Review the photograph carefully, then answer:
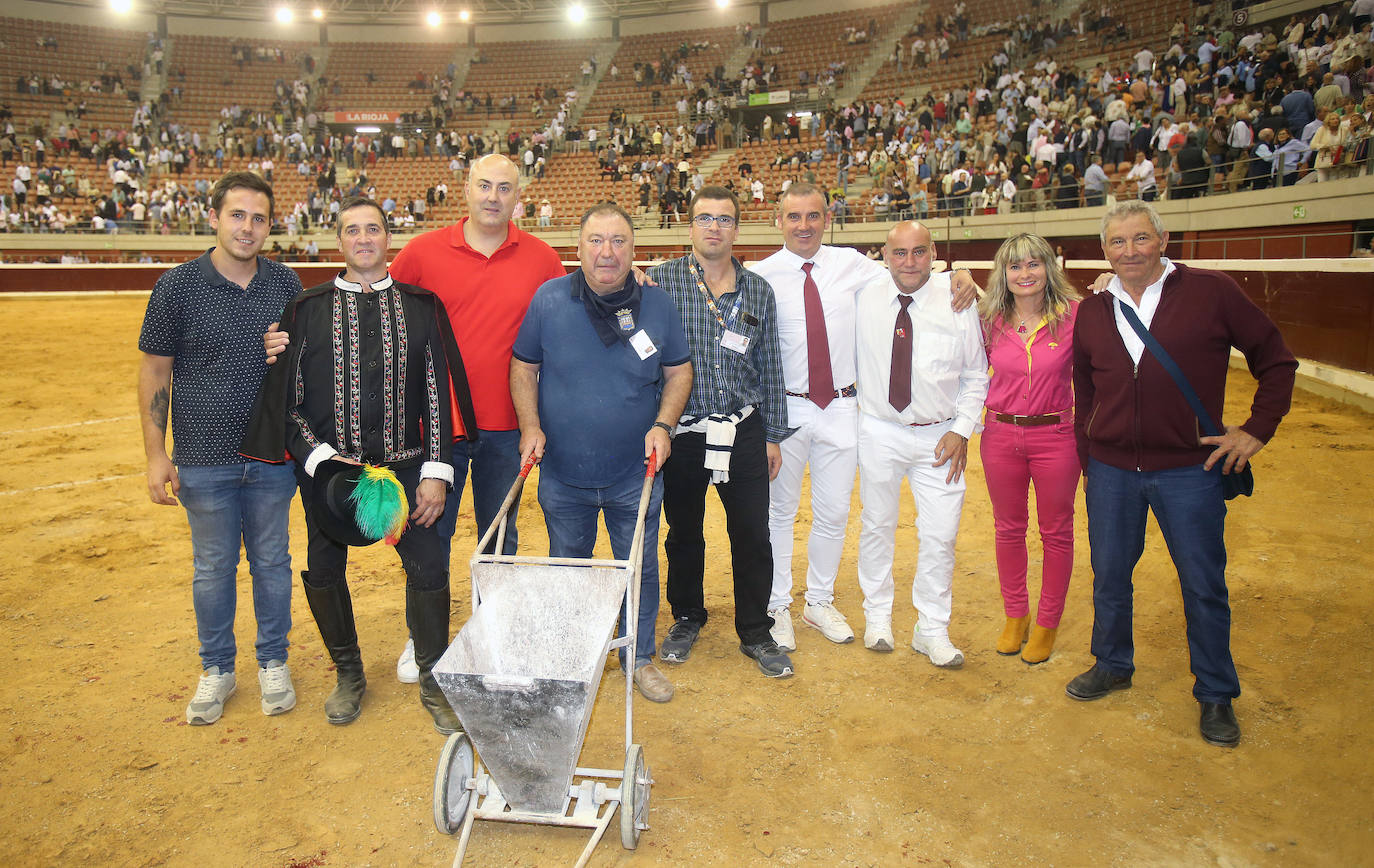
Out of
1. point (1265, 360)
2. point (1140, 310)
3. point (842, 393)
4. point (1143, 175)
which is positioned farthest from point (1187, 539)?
point (1143, 175)

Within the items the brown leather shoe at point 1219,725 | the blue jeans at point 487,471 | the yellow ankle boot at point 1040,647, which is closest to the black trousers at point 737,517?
the blue jeans at point 487,471

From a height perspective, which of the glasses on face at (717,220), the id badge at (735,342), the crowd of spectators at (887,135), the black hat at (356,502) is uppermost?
the crowd of spectators at (887,135)

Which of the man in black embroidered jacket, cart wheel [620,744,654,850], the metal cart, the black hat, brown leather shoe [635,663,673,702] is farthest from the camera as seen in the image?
brown leather shoe [635,663,673,702]

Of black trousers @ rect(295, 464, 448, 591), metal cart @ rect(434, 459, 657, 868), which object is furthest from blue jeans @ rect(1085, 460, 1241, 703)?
black trousers @ rect(295, 464, 448, 591)

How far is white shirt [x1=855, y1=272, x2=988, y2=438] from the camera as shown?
13.6 ft

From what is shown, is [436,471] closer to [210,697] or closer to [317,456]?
[317,456]

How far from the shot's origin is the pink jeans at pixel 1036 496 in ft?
13.4

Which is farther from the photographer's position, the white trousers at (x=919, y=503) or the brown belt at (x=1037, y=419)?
the white trousers at (x=919, y=503)

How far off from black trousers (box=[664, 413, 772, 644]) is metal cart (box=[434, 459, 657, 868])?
0.69 meters

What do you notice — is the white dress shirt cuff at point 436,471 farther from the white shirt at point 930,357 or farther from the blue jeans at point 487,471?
the white shirt at point 930,357

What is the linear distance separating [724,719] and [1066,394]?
2088 millimetres

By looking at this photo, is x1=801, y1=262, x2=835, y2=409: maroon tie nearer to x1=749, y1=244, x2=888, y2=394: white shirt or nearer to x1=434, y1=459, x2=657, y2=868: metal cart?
x1=749, y1=244, x2=888, y2=394: white shirt

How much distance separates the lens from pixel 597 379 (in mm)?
3701

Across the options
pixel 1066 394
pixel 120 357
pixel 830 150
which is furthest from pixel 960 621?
pixel 830 150
